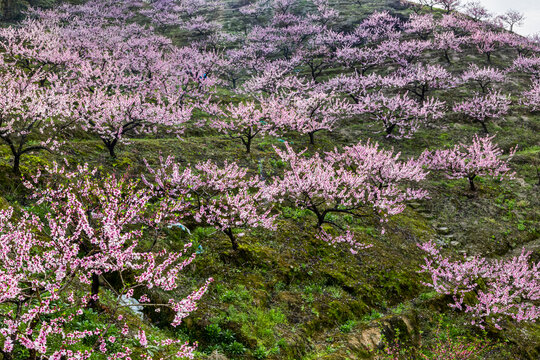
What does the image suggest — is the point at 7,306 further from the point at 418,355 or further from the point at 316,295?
the point at 418,355

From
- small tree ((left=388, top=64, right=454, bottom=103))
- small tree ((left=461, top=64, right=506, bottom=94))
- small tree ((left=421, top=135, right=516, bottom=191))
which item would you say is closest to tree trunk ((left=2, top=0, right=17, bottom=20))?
small tree ((left=388, top=64, right=454, bottom=103))

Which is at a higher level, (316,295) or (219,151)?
(219,151)

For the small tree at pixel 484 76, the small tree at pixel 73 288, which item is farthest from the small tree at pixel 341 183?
the small tree at pixel 484 76

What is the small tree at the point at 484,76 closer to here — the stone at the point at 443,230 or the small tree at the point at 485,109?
the small tree at the point at 485,109

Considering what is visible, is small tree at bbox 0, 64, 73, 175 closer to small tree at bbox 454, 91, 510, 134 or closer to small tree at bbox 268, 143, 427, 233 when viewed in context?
small tree at bbox 268, 143, 427, 233

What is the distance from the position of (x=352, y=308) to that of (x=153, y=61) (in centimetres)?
3265

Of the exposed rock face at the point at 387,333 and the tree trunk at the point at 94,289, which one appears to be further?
the exposed rock face at the point at 387,333

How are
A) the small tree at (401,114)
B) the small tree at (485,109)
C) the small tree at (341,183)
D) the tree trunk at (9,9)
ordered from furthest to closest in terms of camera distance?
the tree trunk at (9,9) → the small tree at (485,109) → the small tree at (401,114) → the small tree at (341,183)

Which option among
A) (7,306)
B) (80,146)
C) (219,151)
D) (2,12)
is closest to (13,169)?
(80,146)

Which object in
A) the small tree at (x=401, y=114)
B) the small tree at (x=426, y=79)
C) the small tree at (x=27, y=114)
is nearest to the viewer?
the small tree at (x=27, y=114)

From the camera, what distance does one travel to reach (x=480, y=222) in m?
18.7

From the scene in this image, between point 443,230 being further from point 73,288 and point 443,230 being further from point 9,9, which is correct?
point 9,9

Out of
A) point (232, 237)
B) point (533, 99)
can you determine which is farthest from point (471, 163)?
point (533, 99)

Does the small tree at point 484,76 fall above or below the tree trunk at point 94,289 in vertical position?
above
